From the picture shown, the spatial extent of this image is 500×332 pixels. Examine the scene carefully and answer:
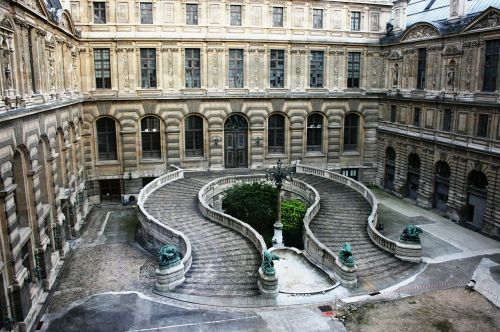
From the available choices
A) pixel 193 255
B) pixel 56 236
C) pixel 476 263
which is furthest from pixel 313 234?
pixel 56 236

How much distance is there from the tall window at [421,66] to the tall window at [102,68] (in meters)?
27.6

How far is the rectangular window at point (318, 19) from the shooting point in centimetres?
4209

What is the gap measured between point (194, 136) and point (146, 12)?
11.7 meters

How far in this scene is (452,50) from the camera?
115 ft

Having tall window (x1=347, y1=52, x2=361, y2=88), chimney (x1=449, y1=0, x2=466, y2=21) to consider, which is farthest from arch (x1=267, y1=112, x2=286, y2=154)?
chimney (x1=449, y1=0, x2=466, y2=21)

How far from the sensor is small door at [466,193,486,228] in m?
32.9

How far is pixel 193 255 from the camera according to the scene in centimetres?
2597

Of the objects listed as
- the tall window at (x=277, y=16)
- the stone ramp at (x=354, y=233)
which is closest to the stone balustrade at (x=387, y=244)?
A: the stone ramp at (x=354, y=233)

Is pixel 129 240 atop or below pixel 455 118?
below

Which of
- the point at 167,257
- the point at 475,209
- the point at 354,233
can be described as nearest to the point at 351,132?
the point at 475,209

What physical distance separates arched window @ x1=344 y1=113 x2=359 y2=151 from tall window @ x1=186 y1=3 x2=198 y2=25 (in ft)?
57.9

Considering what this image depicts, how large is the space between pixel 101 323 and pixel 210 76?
84.5ft

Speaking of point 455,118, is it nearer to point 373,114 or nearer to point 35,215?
point 373,114

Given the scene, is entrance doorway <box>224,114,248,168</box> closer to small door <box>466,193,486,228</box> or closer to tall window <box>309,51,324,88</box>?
tall window <box>309,51,324,88</box>
